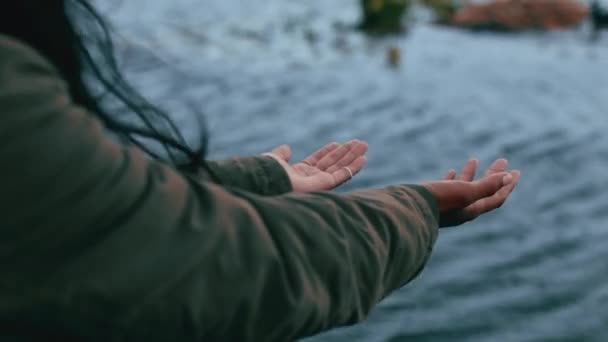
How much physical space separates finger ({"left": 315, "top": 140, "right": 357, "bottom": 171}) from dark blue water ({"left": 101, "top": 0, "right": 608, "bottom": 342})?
40 cm

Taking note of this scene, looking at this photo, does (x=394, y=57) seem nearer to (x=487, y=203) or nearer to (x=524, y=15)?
(x=524, y=15)

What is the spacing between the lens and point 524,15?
14.1 meters

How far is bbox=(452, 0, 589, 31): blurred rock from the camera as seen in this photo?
547 inches

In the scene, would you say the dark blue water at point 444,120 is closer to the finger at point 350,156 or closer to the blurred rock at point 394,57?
the blurred rock at point 394,57

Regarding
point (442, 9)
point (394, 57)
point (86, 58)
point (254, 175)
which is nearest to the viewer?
point (86, 58)

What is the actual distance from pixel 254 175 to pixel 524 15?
42.7 ft

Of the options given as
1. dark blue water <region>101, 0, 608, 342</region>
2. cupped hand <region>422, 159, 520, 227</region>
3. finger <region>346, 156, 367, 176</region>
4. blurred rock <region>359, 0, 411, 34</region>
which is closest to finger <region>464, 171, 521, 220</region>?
cupped hand <region>422, 159, 520, 227</region>

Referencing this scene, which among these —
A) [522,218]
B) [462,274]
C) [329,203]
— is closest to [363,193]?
[329,203]

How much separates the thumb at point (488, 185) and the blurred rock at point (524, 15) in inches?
492

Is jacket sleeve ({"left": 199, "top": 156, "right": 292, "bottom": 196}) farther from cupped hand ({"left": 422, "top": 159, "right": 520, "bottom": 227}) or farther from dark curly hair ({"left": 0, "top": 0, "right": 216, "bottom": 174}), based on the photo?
cupped hand ({"left": 422, "top": 159, "right": 520, "bottom": 227})

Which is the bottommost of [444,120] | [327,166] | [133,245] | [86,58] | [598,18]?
[598,18]

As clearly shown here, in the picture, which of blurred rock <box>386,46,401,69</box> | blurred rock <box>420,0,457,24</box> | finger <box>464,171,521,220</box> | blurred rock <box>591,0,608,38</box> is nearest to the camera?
finger <box>464,171,521,220</box>

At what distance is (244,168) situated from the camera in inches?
68.0

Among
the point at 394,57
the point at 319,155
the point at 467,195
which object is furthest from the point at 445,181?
the point at 394,57
